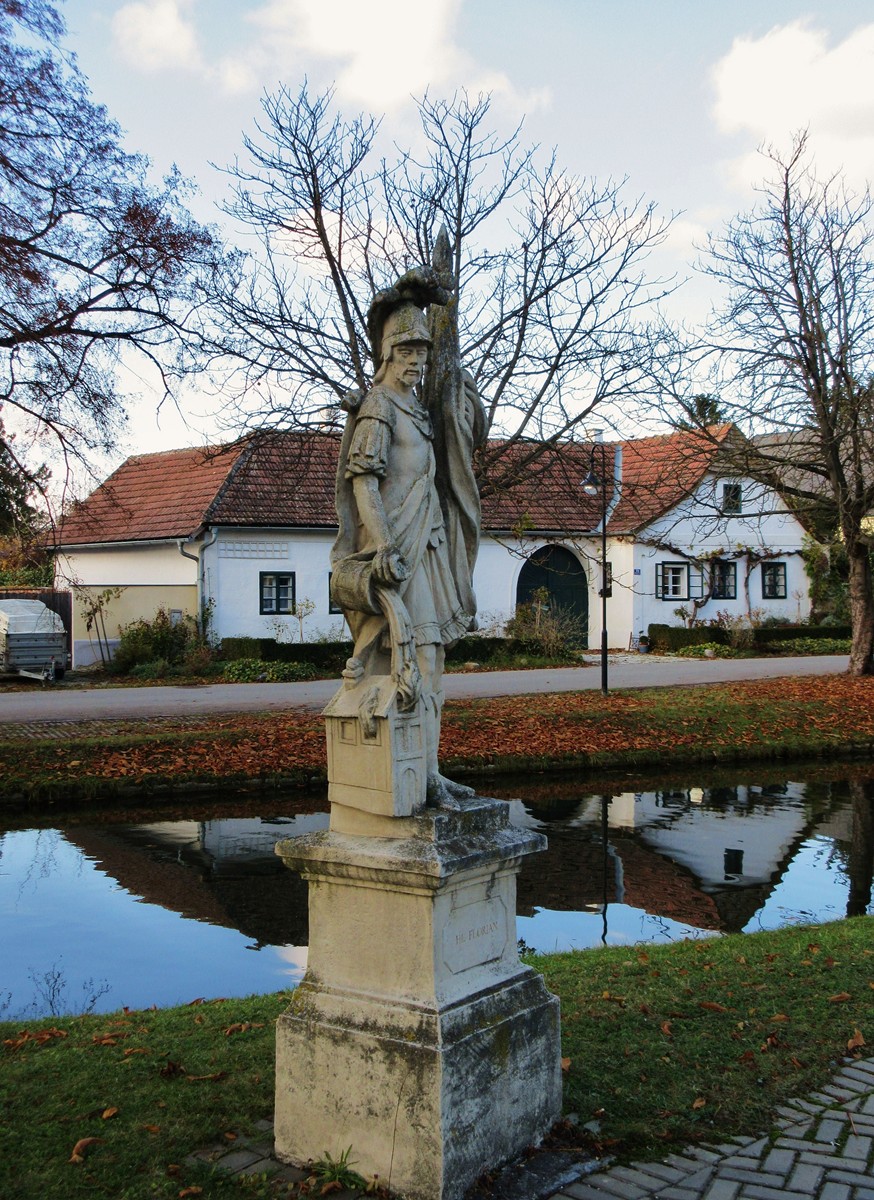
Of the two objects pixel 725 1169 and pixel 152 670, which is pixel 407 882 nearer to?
pixel 725 1169

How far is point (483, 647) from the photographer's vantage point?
29.0 meters

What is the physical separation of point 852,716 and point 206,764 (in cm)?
1081

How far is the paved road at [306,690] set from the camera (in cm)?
1889

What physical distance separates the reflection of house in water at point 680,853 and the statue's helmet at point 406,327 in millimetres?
5628

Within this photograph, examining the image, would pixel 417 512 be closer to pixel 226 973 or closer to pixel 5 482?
pixel 226 973

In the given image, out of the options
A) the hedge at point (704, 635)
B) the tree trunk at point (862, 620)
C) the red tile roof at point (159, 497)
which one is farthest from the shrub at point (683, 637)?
the red tile roof at point (159, 497)

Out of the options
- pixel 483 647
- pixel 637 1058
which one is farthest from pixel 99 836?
pixel 483 647

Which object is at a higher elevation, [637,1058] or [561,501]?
[561,501]

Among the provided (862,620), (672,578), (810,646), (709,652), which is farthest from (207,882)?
(810,646)

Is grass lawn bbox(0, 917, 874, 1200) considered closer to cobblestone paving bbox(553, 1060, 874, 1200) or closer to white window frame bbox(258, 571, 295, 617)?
cobblestone paving bbox(553, 1060, 874, 1200)

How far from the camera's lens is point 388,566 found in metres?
4.12

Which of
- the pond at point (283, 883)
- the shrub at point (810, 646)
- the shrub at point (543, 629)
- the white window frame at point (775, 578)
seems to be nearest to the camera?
the pond at point (283, 883)

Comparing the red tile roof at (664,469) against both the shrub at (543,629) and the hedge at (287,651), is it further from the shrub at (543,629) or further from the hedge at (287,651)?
the hedge at (287,651)

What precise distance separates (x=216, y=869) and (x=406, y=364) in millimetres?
6850
